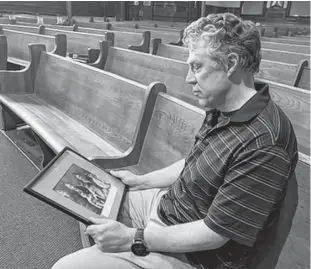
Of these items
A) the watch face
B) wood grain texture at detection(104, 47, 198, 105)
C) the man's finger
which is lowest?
the watch face

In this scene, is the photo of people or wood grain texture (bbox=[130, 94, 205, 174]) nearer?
the photo of people

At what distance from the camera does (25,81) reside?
325cm

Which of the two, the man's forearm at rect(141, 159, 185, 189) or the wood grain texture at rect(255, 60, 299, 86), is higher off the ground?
the wood grain texture at rect(255, 60, 299, 86)

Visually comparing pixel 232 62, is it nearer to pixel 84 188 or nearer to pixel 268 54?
pixel 84 188

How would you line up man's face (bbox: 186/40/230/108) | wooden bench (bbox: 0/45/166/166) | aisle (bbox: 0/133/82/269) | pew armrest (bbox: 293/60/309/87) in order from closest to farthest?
man's face (bbox: 186/40/230/108), aisle (bbox: 0/133/82/269), wooden bench (bbox: 0/45/166/166), pew armrest (bbox: 293/60/309/87)

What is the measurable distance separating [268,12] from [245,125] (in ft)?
40.5

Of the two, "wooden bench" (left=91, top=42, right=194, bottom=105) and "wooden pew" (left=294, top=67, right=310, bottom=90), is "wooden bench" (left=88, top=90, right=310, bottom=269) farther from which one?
→ "wooden pew" (left=294, top=67, right=310, bottom=90)

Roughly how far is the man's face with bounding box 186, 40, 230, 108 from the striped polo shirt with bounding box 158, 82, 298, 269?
0.23 feet

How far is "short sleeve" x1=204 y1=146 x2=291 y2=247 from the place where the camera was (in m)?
0.84

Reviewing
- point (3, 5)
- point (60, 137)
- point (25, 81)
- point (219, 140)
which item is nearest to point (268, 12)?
point (3, 5)

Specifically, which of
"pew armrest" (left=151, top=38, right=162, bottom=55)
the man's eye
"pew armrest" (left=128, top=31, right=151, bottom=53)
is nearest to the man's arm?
the man's eye

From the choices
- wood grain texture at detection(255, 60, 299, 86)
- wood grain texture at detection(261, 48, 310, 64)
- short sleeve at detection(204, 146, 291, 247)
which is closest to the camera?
short sleeve at detection(204, 146, 291, 247)

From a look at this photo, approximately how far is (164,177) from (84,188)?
13.8 inches

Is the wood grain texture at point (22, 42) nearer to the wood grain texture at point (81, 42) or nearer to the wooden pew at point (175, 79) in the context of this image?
the wood grain texture at point (81, 42)
